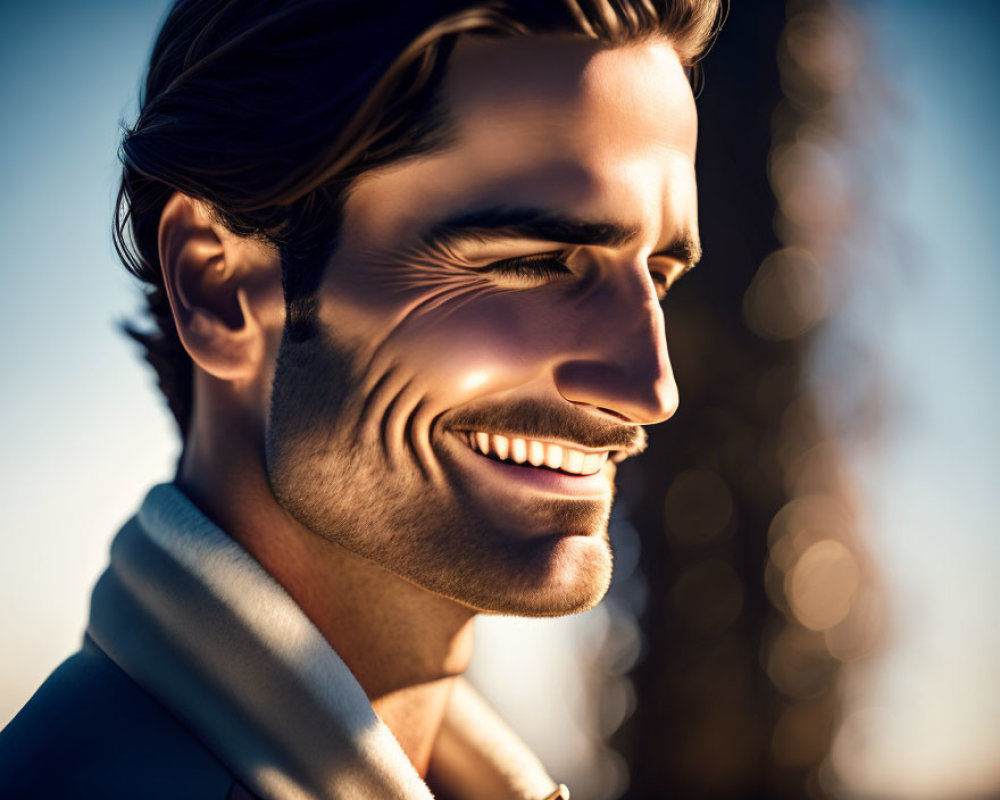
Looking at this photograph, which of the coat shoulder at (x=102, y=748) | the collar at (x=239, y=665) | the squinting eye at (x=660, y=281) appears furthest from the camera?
the squinting eye at (x=660, y=281)

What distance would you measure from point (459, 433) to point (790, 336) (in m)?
4.21

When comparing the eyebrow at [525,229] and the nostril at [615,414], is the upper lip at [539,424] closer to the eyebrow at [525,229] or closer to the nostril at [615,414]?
the nostril at [615,414]

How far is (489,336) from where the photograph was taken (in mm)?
1400

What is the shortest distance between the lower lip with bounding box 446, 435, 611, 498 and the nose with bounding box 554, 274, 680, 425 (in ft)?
0.47

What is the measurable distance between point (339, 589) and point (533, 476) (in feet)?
1.26

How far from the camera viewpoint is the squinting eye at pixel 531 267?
1.43 m

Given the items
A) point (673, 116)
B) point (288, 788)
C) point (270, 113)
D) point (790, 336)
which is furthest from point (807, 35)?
point (288, 788)

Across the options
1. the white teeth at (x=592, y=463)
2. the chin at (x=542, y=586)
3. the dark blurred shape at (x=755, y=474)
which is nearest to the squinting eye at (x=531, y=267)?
the white teeth at (x=592, y=463)

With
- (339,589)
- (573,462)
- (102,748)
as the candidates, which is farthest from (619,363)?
(102,748)

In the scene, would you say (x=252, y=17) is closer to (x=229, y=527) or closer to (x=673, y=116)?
(x=673, y=116)

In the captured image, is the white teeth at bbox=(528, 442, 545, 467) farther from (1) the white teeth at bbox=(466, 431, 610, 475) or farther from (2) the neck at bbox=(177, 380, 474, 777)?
(2) the neck at bbox=(177, 380, 474, 777)

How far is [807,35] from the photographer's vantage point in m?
5.38

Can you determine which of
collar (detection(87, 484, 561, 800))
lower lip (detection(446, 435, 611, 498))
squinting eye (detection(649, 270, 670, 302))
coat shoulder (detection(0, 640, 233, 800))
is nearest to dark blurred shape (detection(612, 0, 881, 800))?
squinting eye (detection(649, 270, 670, 302))

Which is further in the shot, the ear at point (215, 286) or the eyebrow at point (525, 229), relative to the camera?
the ear at point (215, 286)
